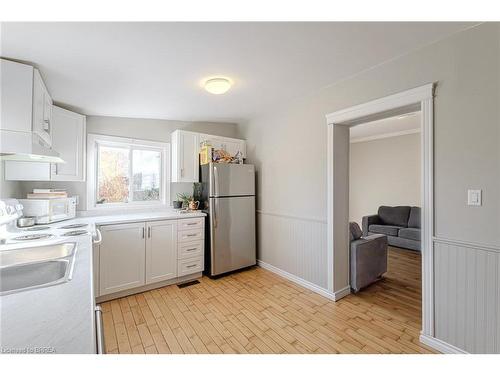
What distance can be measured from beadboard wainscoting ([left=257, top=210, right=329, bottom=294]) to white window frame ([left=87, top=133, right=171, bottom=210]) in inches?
58.6

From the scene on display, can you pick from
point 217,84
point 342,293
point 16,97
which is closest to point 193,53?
point 217,84

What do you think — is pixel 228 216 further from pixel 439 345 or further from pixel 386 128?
pixel 386 128

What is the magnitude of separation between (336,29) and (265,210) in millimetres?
→ 2403

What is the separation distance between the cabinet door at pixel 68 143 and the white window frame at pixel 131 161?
196mm

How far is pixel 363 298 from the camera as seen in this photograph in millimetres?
2592

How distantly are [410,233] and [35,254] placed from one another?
205 inches

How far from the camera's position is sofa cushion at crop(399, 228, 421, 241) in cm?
424

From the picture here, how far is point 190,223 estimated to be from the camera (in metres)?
3.08

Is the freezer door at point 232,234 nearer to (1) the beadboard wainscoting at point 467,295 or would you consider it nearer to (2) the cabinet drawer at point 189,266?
(2) the cabinet drawer at point 189,266

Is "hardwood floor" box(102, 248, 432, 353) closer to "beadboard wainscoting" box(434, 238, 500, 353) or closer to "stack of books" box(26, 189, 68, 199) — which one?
"beadboard wainscoting" box(434, 238, 500, 353)

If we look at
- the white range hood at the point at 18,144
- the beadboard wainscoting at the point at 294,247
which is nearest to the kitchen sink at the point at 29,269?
the white range hood at the point at 18,144

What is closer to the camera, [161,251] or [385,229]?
[161,251]

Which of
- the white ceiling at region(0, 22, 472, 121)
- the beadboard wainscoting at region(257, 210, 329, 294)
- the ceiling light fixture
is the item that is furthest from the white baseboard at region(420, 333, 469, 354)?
the ceiling light fixture
